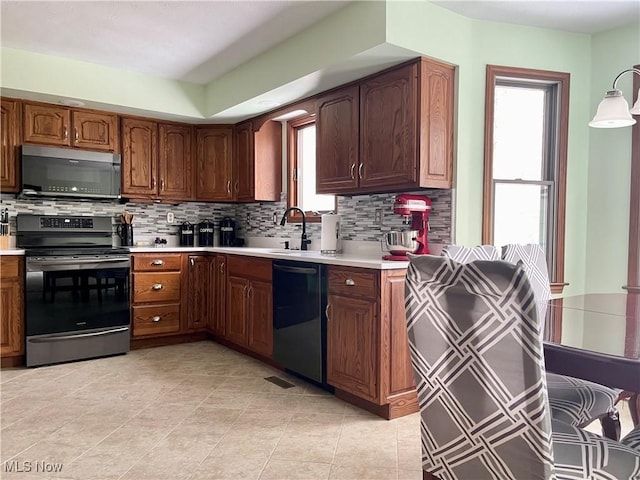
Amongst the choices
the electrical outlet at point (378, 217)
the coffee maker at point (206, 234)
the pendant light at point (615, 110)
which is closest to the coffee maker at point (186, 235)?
the coffee maker at point (206, 234)

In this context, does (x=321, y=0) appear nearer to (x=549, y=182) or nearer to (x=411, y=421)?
(x=549, y=182)

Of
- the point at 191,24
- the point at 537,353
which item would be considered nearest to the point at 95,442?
the point at 537,353

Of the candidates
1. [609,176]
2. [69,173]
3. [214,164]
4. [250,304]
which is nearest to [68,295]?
[69,173]

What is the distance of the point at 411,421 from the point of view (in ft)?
8.84

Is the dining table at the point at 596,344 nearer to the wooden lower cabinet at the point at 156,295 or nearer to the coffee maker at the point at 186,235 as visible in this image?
the wooden lower cabinet at the point at 156,295

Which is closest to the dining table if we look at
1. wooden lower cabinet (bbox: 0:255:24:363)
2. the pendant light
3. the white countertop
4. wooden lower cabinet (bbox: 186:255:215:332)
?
the white countertop

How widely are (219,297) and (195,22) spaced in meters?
2.35

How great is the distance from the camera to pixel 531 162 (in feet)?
10.9

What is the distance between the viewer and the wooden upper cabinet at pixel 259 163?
4559 mm

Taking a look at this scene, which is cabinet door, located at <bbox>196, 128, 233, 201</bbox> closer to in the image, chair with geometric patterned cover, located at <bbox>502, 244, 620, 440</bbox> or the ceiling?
the ceiling

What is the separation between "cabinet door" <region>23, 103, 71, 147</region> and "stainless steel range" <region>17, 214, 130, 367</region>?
705 millimetres

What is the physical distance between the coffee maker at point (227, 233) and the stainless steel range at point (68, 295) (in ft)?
3.88

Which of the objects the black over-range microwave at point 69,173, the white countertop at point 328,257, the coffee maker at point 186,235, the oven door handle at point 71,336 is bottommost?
the oven door handle at point 71,336

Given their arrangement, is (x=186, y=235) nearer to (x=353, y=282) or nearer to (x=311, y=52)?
(x=311, y=52)
